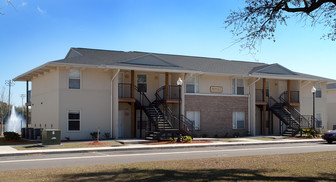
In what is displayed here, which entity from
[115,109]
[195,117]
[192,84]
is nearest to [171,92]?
[192,84]

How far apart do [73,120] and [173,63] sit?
887 centimetres

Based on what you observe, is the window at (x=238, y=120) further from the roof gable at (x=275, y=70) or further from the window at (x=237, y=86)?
the roof gable at (x=275, y=70)

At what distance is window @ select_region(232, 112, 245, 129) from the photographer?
3150 centimetres

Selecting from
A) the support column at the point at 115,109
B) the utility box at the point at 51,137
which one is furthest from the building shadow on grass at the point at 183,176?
the support column at the point at 115,109

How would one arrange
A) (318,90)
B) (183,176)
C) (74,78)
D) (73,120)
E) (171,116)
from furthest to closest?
(318,90) → (171,116) → (74,78) → (73,120) → (183,176)

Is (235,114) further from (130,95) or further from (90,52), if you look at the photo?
(90,52)

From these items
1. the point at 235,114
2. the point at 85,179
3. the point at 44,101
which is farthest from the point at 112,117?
the point at 85,179

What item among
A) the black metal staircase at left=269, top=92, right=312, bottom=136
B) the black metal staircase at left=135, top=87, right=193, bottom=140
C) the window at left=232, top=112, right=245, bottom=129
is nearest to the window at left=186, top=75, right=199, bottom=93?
the black metal staircase at left=135, top=87, right=193, bottom=140

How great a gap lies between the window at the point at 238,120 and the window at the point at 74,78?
1337cm

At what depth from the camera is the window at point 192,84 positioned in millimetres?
29922

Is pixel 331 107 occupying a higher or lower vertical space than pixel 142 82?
lower

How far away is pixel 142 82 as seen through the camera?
94.4 feet

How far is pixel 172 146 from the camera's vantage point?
2145 cm

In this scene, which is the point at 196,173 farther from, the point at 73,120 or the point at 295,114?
the point at 295,114
